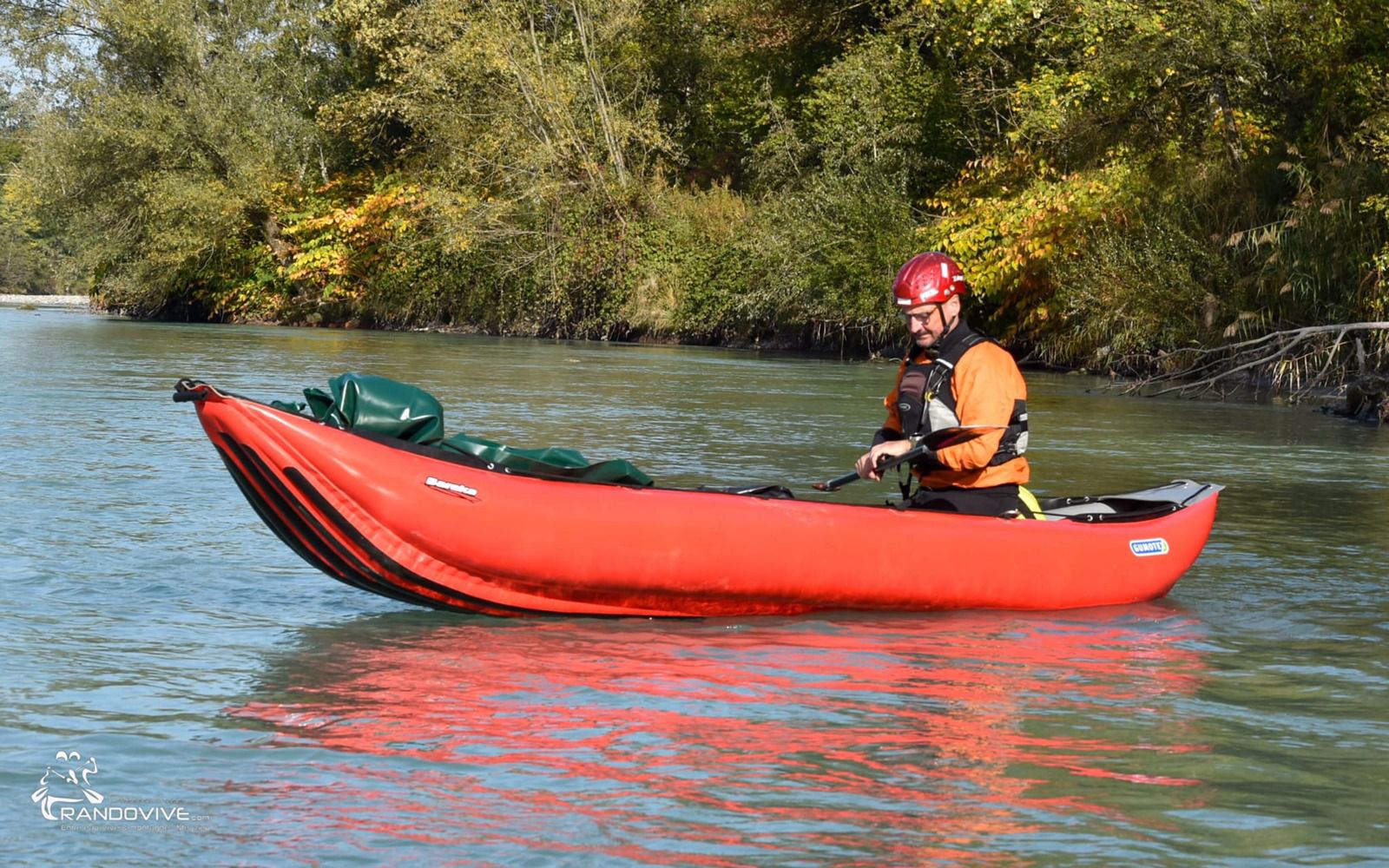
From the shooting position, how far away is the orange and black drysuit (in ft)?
20.7

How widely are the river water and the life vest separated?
527 mm

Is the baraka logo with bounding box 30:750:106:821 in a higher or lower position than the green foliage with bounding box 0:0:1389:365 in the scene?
lower

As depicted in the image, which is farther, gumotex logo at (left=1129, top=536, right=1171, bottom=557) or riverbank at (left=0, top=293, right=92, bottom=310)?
riverbank at (left=0, top=293, right=92, bottom=310)

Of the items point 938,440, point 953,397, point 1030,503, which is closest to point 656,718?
point 938,440

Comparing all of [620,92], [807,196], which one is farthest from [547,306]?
[807,196]

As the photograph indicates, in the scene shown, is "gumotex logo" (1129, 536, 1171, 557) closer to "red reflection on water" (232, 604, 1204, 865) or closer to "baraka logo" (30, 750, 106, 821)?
"red reflection on water" (232, 604, 1204, 865)

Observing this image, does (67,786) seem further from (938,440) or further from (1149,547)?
(1149,547)

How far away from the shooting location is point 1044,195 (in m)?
22.2

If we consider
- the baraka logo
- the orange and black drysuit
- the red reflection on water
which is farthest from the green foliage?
the baraka logo

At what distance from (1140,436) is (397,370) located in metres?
9.58

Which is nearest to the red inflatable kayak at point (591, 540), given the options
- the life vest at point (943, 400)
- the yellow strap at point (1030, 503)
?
the yellow strap at point (1030, 503)

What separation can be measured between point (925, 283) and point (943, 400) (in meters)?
0.46

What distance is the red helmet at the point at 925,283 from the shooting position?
20.9 ft

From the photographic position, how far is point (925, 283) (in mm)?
6359
